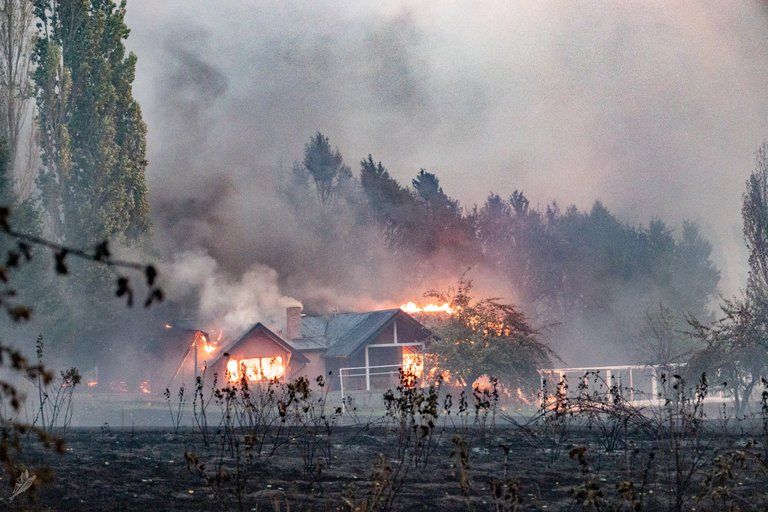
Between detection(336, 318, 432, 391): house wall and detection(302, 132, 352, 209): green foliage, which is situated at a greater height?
detection(302, 132, 352, 209): green foliage

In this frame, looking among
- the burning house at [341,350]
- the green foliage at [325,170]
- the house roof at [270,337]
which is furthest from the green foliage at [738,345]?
the green foliage at [325,170]

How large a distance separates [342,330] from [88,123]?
18924mm

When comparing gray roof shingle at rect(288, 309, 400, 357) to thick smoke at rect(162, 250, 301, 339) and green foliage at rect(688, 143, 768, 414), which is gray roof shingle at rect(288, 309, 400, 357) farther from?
green foliage at rect(688, 143, 768, 414)

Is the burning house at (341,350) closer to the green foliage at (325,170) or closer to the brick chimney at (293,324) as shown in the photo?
the brick chimney at (293,324)

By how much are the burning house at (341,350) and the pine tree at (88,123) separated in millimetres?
8810

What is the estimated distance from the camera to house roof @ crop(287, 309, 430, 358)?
2050 inches

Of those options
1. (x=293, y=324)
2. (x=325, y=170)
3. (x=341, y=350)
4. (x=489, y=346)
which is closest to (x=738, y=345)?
(x=489, y=346)

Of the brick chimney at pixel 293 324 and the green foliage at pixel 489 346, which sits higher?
the brick chimney at pixel 293 324

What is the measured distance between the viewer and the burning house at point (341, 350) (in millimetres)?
51250

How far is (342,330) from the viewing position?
55.6 meters

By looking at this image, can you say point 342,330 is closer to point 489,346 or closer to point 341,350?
point 341,350

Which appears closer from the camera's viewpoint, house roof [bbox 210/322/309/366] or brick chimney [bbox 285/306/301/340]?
house roof [bbox 210/322/309/366]

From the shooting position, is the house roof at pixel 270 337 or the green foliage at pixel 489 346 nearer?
the green foliage at pixel 489 346

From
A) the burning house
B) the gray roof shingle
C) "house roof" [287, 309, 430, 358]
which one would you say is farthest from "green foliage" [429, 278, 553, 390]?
the gray roof shingle
